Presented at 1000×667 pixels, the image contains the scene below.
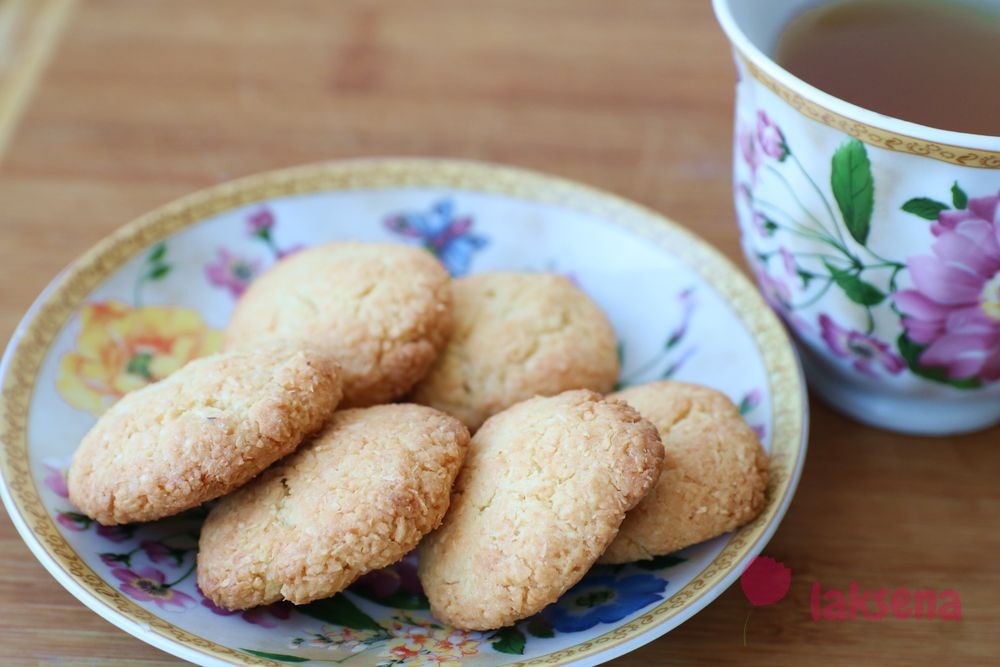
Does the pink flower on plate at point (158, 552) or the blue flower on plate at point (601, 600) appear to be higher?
the pink flower on plate at point (158, 552)

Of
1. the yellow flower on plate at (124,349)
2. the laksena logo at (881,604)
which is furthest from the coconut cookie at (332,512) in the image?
the laksena logo at (881,604)

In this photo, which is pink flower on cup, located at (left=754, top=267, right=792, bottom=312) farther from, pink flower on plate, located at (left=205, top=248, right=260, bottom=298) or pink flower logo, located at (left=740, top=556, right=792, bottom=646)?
pink flower on plate, located at (left=205, top=248, right=260, bottom=298)

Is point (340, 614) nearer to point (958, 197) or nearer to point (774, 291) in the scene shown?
point (774, 291)

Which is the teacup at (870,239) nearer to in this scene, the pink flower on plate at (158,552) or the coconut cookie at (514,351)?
the coconut cookie at (514,351)

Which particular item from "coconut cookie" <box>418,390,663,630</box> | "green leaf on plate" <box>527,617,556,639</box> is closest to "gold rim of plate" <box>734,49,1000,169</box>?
"coconut cookie" <box>418,390,663,630</box>

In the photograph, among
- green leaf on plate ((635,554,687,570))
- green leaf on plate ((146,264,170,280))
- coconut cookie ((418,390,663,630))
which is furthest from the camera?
green leaf on plate ((146,264,170,280))

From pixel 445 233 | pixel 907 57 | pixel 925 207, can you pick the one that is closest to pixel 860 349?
pixel 925 207
